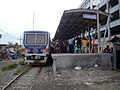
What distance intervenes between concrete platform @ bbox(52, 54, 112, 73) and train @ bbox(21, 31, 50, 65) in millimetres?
3187

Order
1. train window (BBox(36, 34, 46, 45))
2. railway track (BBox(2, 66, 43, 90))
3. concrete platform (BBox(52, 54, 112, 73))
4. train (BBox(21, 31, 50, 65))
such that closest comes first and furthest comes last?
railway track (BBox(2, 66, 43, 90))
concrete platform (BBox(52, 54, 112, 73))
train (BBox(21, 31, 50, 65))
train window (BBox(36, 34, 46, 45))

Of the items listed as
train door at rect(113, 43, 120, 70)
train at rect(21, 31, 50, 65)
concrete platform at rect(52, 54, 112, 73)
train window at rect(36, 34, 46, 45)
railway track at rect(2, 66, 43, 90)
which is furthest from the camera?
train window at rect(36, 34, 46, 45)

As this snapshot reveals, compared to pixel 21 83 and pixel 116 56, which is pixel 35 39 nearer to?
Result: pixel 21 83

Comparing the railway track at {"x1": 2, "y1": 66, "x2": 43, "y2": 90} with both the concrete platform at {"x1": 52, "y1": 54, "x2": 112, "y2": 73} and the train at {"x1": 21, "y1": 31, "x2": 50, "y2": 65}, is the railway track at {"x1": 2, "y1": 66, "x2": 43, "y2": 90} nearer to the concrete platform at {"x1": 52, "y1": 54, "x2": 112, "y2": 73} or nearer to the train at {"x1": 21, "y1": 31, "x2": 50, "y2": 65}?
the concrete platform at {"x1": 52, "y1": 54, "x2": 112, "y2": 73}

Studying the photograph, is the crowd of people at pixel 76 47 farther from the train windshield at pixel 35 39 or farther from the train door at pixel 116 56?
the train door at pixel 116 56

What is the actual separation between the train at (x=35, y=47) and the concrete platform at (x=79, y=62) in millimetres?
3187

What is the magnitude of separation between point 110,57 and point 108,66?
1.93ft

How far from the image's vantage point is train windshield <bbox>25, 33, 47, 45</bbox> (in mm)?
11203

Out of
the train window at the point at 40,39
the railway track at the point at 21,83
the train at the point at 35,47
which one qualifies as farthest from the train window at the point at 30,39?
the railway track at the point at 21,83

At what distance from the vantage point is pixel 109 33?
90.3 feet

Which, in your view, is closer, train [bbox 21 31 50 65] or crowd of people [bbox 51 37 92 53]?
train [bbox 21 31 50 65]

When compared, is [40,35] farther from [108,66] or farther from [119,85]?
[119,85]

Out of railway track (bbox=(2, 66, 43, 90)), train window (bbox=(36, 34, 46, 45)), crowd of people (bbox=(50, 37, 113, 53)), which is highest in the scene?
train window (bbox=(36, 34, 46, 45))

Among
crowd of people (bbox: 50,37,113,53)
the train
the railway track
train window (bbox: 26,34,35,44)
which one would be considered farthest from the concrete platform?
train window (bbox: 26,34,35,44)
